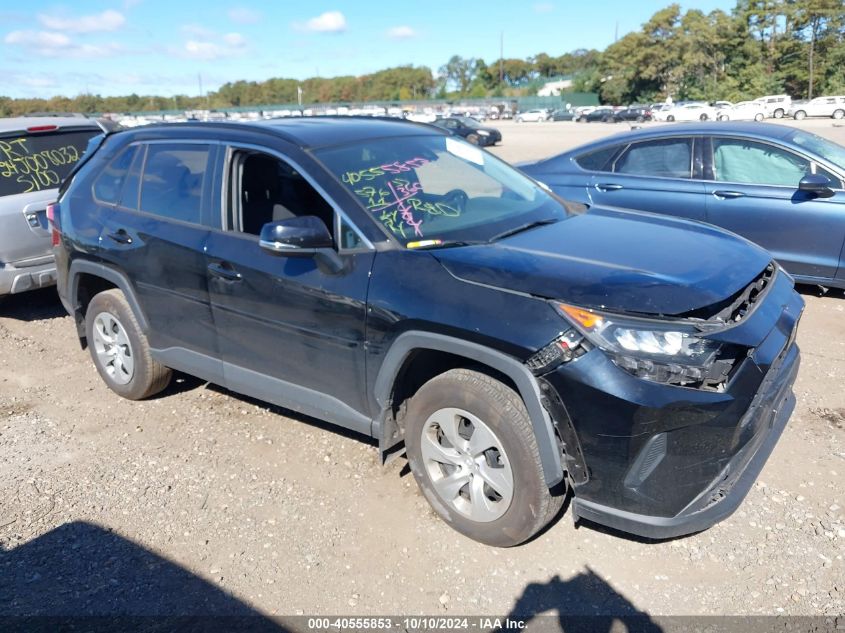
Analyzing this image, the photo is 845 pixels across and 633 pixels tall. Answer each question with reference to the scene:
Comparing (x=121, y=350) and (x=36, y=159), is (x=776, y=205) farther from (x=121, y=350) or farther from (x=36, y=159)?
(x=36, y=159)

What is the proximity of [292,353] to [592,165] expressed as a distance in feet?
14.5

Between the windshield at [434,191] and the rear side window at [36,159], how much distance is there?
437 cm

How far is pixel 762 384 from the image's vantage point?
8.82 ft

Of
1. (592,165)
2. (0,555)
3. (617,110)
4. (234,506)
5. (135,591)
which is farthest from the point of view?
(617,110)

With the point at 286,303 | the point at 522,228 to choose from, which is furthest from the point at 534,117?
the point at 286,303

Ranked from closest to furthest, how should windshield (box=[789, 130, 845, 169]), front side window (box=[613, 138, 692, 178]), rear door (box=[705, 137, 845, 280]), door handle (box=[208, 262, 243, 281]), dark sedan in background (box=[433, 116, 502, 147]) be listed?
1. door handle (box=[208, 262, 243, 281])
2. rear door (box=[705, 137, 845, 280])
3. windshield (box=[789, 130, 845, 169])
4. front side window (box=[613, 138, 692, 178])
5. dark sedan in background (box=[433, 116, 502, 147])

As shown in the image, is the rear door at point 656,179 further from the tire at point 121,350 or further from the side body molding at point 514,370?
the tire at point 121,350

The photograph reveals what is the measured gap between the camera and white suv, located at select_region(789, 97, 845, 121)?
43.8 meters

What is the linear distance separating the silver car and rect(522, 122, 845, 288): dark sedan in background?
16.6 feet

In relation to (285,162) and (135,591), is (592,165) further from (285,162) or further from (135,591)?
(135,591)

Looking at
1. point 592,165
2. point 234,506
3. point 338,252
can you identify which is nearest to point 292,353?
point 338,252

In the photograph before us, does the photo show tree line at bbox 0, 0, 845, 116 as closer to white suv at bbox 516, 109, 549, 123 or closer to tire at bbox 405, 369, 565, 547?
white suv at bbox 516, 109, 549, 123

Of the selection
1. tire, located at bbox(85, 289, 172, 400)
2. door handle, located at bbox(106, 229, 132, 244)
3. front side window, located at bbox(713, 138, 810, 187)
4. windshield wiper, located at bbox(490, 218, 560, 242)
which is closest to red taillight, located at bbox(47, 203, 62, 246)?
tire, located at bbox(85, 289, 172, 400)

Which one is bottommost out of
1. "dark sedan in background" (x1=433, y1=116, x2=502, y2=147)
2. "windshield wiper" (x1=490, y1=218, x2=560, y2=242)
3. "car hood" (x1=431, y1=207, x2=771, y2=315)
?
"car hood" (x1=431, y1=207, x2=771, y2=315)
